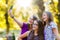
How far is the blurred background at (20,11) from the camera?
2.06 meters

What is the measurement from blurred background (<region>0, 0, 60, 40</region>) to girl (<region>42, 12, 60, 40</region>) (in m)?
0.06

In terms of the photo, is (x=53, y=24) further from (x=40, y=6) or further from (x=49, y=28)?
(x=40, y=6)

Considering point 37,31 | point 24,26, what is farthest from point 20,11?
point 37,31

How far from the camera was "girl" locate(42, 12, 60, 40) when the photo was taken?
6.68 ft

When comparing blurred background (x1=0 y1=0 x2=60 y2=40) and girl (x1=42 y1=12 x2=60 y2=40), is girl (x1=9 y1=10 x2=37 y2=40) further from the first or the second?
girl (x1=42 y1=12 x2=60 y2=40)

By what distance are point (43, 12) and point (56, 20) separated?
0.19m

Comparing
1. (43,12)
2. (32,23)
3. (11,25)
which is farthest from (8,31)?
(43,12)

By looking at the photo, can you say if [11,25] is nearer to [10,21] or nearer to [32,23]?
[10,21]

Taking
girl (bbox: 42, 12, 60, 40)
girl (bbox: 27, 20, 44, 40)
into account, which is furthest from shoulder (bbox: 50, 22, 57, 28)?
girl (bbox: 27, 20, 44, 40)

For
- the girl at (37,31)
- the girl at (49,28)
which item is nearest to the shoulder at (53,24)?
the girl at (49,28)

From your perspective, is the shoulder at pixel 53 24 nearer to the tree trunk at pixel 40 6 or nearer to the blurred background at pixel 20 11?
the blurred background at pixel 20 11

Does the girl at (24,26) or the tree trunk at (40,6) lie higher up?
the tree trunk at (40,6)

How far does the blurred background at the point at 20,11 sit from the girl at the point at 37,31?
10cm

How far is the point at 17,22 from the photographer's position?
2.08 meters
